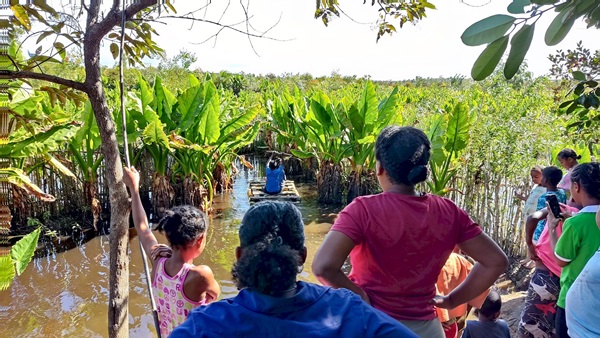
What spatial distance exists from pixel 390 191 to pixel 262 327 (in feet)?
2.99

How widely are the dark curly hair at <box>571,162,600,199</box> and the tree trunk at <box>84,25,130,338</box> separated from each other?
93.9 inches

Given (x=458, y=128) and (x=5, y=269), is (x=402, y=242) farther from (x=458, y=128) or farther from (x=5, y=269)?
(x=458, y=128)

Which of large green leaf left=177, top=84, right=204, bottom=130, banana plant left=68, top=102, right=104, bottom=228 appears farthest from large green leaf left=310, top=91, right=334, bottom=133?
banana plant left=68, top=102, right=104, bottom=228

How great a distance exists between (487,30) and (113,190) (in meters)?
1.71

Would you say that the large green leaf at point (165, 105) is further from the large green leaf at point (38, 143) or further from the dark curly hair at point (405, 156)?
the dark curly hair at point (405, 156)

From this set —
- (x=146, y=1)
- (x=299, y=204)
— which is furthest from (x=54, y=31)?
(x=299, y=204)

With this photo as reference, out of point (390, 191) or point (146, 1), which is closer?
point (390, 191)

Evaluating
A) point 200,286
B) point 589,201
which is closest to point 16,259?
point 200,286

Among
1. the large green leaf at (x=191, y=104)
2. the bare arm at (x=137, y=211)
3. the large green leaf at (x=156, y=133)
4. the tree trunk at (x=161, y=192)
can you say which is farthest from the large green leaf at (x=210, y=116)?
the bare arm at (x=137, y=211)

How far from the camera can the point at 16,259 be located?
9.71 feet

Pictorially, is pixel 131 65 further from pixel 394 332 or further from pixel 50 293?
pixel 50 293

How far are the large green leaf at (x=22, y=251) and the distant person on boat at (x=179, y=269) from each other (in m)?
1.21

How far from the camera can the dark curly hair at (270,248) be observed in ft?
3.82

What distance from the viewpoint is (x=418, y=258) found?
5.79 ft
